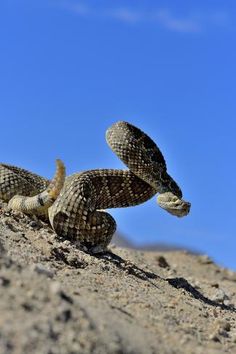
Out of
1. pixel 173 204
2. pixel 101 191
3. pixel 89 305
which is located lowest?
pixel 89 305

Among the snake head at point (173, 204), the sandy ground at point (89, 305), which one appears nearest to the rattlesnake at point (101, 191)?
the snake head at point (173, 204)

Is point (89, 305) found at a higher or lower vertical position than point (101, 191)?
lower

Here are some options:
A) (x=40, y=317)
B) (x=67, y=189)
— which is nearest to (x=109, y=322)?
(x=40, y=317)

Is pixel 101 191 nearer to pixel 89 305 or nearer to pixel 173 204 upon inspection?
pixel 173 204

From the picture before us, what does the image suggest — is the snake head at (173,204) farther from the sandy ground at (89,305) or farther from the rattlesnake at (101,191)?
the sandy ground at (89,305)

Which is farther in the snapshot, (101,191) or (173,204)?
(101,191)

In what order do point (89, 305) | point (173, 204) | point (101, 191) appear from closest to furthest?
point (89, 305) < point (173, 204) < point (101, 191)

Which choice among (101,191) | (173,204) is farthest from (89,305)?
A: (101,191)
